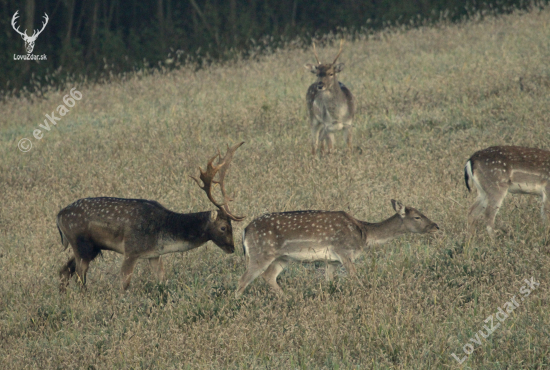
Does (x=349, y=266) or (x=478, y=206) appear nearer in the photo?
(x=349, y=266)

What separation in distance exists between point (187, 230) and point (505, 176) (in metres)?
3.48

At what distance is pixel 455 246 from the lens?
7.19 m

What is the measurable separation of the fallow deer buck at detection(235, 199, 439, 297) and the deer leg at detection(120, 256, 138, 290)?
1.15 meters

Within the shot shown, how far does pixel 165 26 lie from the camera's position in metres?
29.8

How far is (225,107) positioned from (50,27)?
18.5m

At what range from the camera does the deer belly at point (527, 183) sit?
7.64 meters

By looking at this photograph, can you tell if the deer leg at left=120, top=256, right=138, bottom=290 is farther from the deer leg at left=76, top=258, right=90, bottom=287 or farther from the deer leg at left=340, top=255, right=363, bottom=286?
the deer leg at left=340, top=255, right=363, bottom=286

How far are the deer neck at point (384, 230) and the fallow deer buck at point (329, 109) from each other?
448cm

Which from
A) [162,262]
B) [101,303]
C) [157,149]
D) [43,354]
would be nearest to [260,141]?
[157,149]

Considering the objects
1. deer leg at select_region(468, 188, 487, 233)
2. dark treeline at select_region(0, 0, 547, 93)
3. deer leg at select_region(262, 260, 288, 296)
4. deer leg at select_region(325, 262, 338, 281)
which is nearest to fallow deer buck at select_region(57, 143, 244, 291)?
deer leg at select_region(262, 260, 288, 296)

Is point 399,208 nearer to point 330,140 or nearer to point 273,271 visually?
point 273,271

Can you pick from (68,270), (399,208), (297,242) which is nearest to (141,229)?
(68,270)

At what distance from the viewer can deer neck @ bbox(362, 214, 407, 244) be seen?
726 cm

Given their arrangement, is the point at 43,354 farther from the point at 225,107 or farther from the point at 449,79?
the point at 449,79
